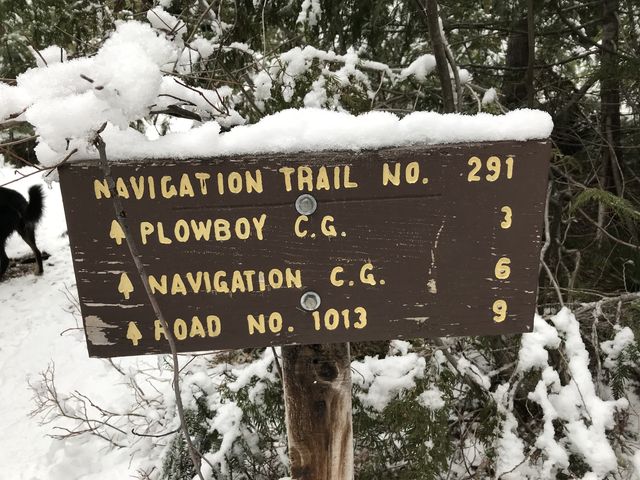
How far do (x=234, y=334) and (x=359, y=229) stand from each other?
0.41 metres

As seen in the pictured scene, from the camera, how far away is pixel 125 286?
1.12 m

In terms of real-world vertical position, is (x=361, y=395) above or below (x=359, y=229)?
below

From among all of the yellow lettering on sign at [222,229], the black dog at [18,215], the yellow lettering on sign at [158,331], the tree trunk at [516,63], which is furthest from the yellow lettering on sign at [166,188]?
→ the black dog at [18,215]

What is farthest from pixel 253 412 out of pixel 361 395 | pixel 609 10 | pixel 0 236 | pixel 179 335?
pixel 0 236

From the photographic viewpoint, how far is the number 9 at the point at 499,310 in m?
1.16

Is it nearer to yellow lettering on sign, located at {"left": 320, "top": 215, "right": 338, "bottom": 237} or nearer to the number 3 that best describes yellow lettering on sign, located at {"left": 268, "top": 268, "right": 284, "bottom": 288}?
yellow lettering on sign, located at {"left": 320, "top": 215, "right": 338, "bottom": 237}

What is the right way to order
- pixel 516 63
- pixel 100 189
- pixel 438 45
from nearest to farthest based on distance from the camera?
pixel 100 189 → pixel 438 45 → pixel 516 63

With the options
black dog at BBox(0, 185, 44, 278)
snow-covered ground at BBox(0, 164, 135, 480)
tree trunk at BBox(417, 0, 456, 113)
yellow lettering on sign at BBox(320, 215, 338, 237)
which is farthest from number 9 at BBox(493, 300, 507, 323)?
black dog at BBox(0, 185, 44, 278)

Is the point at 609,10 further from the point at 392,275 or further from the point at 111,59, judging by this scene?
the point at 111,59

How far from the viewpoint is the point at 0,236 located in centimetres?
599

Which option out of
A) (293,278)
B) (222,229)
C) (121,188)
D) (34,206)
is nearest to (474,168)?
(293,278)

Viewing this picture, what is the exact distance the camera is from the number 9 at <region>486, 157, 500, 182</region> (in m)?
1.06

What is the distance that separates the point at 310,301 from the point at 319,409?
47cm

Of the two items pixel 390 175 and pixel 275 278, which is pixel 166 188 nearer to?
pixel 275 278
